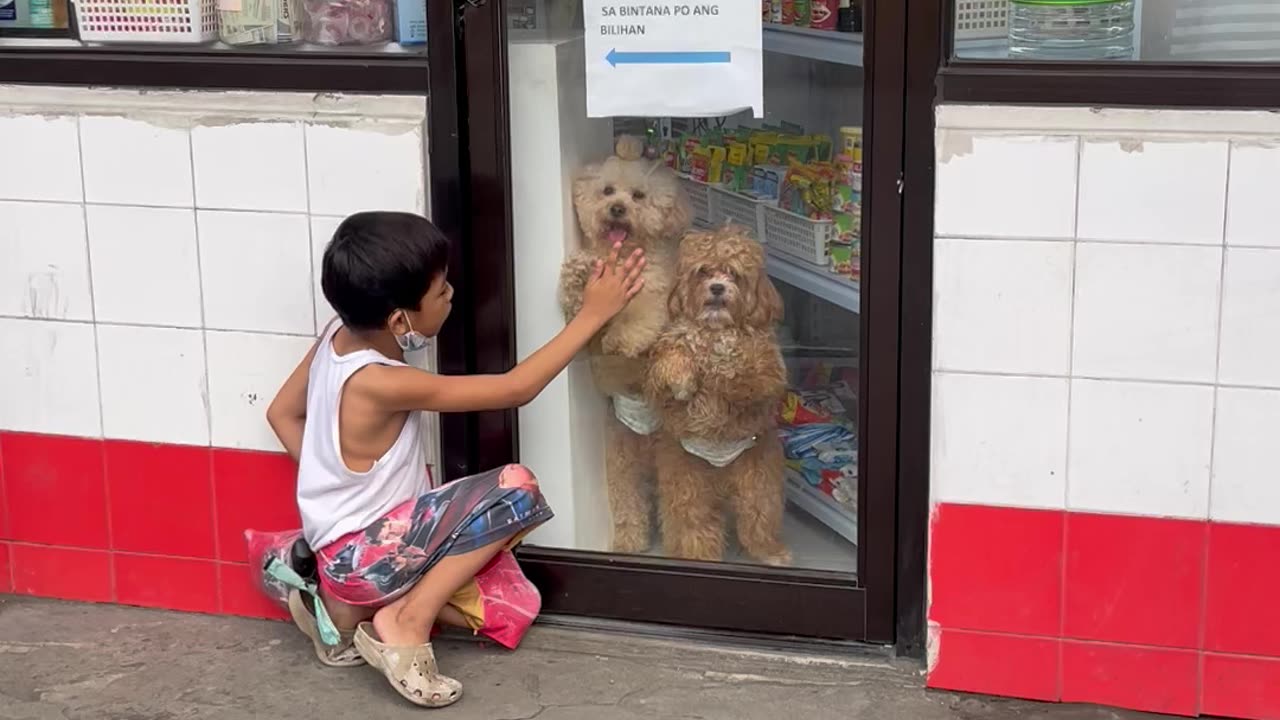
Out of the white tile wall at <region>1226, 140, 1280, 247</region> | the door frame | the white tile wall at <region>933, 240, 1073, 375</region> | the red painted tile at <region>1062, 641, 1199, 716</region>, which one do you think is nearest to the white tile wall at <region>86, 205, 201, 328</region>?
the door frame

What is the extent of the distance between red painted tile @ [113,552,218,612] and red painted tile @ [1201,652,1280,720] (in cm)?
236

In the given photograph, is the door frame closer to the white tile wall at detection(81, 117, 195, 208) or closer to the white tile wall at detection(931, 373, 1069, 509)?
the white tile wall at detection(931, 373, 1069, 509)

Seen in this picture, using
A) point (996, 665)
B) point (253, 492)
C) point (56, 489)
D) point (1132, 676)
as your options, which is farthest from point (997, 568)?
point (56, 489)

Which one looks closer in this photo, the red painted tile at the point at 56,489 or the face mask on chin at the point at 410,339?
the face mask on chin at the point at 410,339

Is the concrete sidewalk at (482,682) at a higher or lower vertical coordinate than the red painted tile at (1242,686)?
lower

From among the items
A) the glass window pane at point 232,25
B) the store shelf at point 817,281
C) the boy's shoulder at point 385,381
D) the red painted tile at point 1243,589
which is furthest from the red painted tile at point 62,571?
the red painted tile at point 1243,589

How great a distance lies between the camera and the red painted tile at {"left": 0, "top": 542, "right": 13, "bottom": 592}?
409cm

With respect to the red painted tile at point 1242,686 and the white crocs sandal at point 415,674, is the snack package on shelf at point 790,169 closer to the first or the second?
the red painted tile at point 1242,686

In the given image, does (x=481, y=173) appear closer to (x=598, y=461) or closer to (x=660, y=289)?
(x=660, y=289)

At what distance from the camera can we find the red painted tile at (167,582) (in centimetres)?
396

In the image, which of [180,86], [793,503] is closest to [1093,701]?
[793,503]

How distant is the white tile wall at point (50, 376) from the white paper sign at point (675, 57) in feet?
4.78

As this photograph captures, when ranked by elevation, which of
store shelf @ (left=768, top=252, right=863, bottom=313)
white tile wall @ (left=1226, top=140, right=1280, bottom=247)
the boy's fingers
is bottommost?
store shelf @ (left=768, top=252, right=863, bottom=313)

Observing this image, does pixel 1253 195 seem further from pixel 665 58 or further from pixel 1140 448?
pixel 665 58
